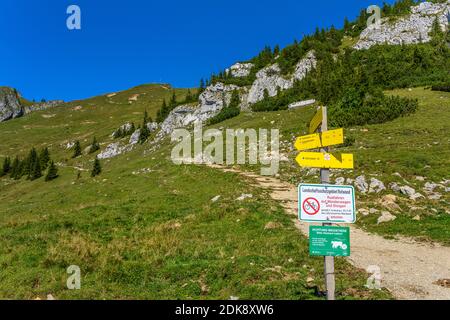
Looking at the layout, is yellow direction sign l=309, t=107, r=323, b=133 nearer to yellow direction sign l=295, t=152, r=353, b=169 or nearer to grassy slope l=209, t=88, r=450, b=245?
yellow direction sign l=295, t=152, r=353, b=169

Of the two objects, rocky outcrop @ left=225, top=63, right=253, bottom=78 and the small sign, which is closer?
the small sign

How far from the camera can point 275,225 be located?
53.6 feet

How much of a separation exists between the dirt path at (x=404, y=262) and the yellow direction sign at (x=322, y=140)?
4778 millimetres

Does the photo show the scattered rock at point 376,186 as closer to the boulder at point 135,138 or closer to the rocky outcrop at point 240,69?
the boulder at point 135,138

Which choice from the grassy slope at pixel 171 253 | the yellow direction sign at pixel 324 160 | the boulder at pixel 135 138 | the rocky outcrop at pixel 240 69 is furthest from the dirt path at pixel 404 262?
the rocky outcrop at pixel 240 69

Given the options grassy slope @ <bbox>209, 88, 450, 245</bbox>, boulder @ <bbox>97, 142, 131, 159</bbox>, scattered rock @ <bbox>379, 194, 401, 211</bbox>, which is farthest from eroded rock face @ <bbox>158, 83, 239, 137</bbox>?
scattered rock @ <bbox>379, 194, 401, 211</bbox>

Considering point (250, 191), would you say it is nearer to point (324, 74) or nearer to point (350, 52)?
point (324, 74)

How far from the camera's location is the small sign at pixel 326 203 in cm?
768

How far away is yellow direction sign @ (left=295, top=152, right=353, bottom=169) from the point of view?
26.6ft

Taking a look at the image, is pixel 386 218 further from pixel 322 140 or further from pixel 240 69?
pixel 240 69

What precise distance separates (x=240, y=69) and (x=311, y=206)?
106732 millimetres

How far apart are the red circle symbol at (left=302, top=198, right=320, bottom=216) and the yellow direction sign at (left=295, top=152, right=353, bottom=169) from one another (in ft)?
2.78

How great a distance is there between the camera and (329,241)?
7.56m
